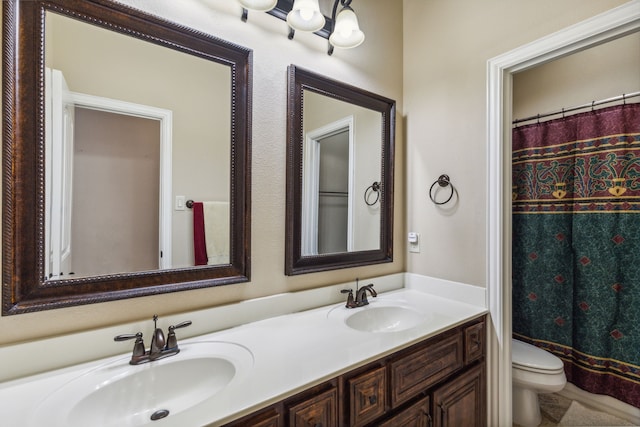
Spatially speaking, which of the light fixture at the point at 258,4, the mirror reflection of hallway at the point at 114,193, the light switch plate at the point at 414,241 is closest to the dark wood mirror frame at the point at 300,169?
the light switch plate at the point at 414,241

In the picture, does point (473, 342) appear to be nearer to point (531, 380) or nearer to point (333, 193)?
point (531, 380)

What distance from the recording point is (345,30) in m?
1.42

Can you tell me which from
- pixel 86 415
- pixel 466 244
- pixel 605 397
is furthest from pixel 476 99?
pixel 605 397

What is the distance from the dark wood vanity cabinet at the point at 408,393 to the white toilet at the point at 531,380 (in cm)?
42

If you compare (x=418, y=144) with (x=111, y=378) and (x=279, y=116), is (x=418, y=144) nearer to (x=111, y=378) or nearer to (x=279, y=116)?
(x=279, y=116)

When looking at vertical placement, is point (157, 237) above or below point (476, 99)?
below

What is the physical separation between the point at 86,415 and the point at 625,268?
8.66 ft

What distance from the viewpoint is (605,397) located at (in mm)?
1863

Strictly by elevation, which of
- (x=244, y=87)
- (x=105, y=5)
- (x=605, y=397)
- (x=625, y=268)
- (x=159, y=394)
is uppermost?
(x=105, y=5)

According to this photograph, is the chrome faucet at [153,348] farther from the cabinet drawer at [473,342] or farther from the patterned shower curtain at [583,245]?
the patterned shower curtain at [583,245]

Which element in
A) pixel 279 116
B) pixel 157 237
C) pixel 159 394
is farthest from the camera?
pixel 279 116

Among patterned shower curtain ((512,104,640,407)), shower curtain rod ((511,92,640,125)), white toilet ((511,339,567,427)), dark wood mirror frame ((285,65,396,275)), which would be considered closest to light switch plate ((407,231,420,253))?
dark wood mirror frame ((285,65,396,275))

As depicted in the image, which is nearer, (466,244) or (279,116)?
(279,116)

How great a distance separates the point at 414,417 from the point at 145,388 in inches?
37.6
